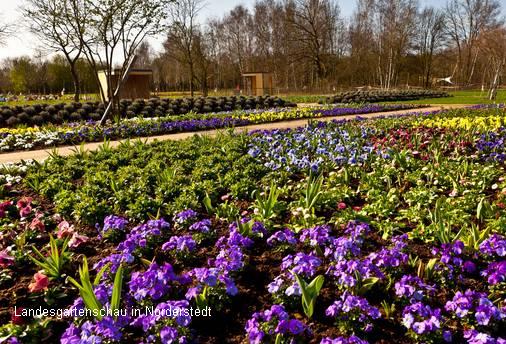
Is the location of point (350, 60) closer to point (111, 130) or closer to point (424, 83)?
point (424, 83)

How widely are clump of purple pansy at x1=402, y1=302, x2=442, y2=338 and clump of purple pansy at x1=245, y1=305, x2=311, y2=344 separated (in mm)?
588

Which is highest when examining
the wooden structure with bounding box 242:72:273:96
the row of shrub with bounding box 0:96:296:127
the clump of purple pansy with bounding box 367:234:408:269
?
the wooden structure with bounding box 242:72:273:96

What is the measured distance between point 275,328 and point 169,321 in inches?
24.6

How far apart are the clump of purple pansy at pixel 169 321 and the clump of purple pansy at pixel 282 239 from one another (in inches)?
44.3

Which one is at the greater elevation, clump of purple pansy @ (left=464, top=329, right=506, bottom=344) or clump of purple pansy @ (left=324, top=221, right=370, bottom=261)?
clump of purple pansy @ (left=324, top=221, right=370, bottom=261)

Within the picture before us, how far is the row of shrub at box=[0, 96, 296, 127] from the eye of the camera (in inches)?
588

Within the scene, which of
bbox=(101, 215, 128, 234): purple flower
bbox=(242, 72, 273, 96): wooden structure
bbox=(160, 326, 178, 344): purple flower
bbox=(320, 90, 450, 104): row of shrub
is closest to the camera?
bbox=(160, 326, 178, 344): purple flower

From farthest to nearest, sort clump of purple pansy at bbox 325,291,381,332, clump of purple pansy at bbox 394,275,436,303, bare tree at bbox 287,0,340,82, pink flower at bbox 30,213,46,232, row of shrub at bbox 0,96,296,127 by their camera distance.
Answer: bare tree at bbox 287,0,340,82, row of shrub at bbox 0,96,296,127, pink flower at bbox 30,213,46,232, clump of purple pansy at bbox 394,275,436,303, clump of purple pansy at bbox 325,291,381,332

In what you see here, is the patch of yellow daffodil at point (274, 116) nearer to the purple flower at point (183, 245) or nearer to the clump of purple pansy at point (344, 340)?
the purple flower at point (183, 245)

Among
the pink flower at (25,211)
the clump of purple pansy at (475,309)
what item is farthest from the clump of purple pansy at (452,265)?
the pink flower at (25,211)

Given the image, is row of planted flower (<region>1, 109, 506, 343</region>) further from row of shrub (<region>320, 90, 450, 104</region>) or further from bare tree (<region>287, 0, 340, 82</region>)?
bare tree (<region>287, 0, 340, 82</region>)

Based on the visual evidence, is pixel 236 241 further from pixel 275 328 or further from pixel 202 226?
pixel 275 328

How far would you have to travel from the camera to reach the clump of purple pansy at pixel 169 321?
2.28m

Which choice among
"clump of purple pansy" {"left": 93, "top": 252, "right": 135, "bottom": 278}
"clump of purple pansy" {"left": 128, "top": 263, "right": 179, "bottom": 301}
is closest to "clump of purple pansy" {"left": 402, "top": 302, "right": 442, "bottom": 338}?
"clump of purple pansy" {"left": 128, "top": 263, "right": 179, "bottom": 301}
